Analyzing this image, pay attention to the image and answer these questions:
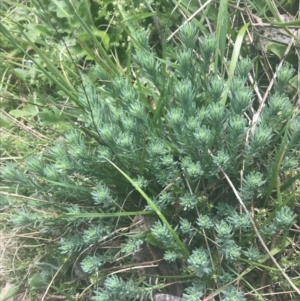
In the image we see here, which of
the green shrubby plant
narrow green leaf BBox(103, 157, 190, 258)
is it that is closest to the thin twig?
the green shrubby plant

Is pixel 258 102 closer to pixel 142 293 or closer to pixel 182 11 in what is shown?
pixel 182 11

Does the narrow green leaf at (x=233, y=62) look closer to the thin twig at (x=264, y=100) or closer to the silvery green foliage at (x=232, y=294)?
the thin twig at (x=264, y=100)

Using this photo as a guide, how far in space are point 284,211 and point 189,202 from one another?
0.23 m

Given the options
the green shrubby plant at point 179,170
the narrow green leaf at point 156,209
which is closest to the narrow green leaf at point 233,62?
the green shrubby plant at point 179,170

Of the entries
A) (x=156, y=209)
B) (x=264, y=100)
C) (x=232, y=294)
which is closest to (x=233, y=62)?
(x=264, y=100)

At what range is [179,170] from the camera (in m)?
1.26

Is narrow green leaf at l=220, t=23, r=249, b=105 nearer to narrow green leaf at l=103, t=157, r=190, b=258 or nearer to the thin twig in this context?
the thin twig

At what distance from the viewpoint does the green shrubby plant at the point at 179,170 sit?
44.3 inches

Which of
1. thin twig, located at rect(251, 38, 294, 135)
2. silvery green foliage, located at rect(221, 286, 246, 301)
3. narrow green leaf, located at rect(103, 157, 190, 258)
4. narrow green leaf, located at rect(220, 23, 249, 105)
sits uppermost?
narrow green leaf, located at rect(220, 23, 249, 105)

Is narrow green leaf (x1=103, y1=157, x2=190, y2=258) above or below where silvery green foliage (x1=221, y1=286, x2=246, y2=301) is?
above

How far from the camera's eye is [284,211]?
1.16 m

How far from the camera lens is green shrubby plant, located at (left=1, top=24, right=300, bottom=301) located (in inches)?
44.3

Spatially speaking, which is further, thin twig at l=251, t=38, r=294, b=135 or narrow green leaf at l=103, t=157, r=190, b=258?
thin twig at l=251, t=38, r=294, b=135

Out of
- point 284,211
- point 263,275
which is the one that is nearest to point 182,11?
point 284,211
